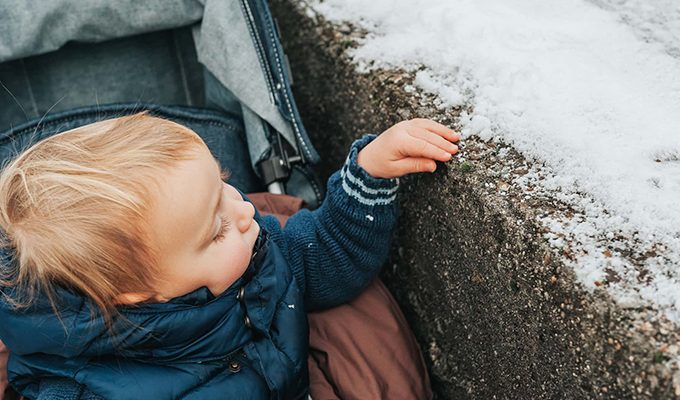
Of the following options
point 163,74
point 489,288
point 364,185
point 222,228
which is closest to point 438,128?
point 364,185

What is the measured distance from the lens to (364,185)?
1.47 meters

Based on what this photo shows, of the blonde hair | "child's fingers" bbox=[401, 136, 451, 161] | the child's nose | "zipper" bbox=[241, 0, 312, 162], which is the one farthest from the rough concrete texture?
the blonde hair

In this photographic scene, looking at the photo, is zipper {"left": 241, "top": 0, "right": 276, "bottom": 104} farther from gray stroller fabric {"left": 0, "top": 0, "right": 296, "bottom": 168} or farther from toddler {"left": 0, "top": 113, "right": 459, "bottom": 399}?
toddler {"left": 0, "top": 113, "right": 459, "bottom": 399}

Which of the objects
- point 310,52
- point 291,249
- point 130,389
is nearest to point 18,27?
point 310,52

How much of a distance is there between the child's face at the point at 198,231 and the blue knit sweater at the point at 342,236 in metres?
0.17

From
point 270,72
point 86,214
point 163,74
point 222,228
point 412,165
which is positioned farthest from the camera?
point 163,74

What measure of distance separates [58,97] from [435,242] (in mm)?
1182

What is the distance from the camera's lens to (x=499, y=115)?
137 cm

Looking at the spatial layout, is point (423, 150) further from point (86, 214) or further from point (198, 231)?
point (86, 214)

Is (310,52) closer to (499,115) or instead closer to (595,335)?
(499,115)

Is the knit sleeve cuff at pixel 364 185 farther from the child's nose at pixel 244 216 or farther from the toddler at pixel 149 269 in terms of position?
the child's nose at pixel 244 216

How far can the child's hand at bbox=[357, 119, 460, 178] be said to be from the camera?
4.46 ft

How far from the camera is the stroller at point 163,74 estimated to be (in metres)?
1.76

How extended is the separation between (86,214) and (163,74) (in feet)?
3.45
